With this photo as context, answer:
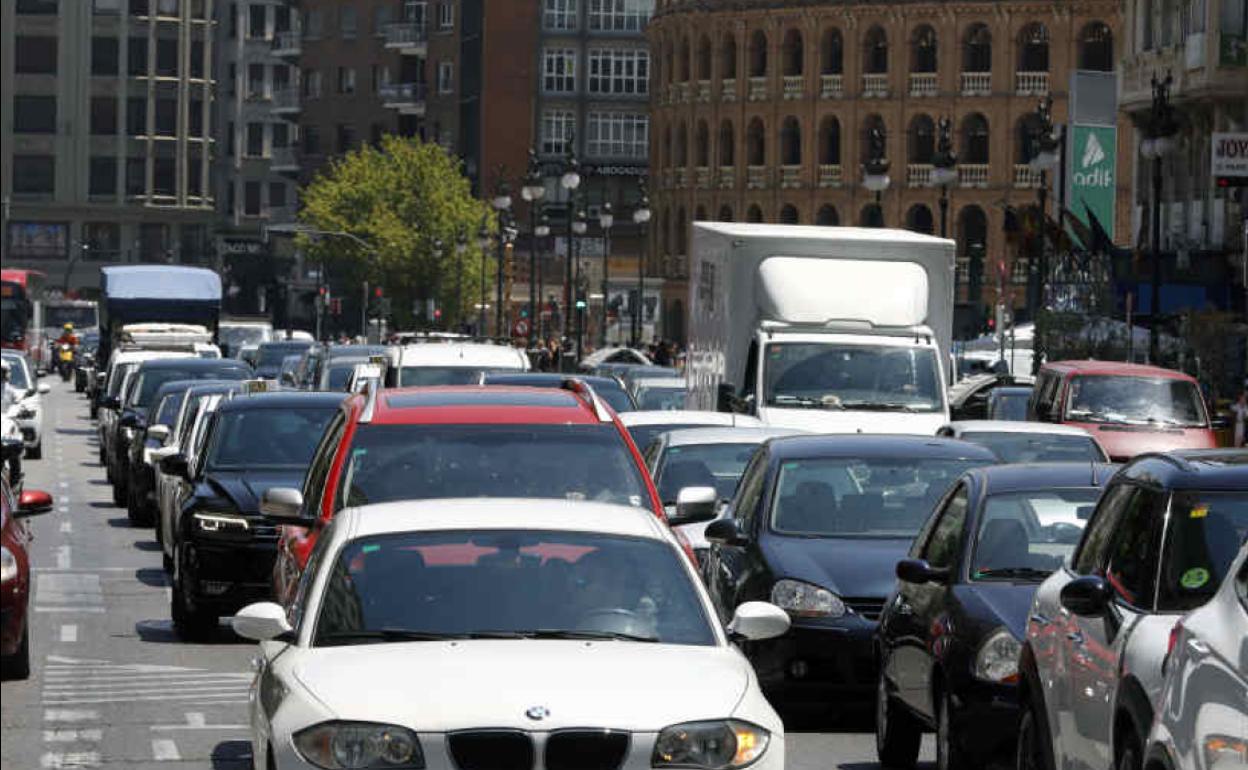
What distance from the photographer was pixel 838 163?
124 meters

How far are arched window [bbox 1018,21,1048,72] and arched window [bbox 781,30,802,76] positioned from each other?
1043 cm

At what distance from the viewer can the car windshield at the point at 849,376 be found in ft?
100

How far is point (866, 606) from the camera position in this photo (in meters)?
16.1

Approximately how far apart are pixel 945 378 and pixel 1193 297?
123 ft

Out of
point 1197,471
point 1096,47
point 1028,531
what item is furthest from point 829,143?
point 1197,471

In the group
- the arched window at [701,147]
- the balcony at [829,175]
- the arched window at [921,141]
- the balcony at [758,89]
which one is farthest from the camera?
the arched window at [701,147]

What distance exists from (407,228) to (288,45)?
43857 mm

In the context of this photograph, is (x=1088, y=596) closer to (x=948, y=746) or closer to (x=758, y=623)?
(x=758, y=623)

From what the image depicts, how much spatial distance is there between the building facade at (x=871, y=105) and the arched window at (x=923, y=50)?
0.06m

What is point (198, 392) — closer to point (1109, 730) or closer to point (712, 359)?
point (712, 359)

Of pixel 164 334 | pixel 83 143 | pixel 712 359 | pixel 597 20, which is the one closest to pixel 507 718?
pixel 712 359

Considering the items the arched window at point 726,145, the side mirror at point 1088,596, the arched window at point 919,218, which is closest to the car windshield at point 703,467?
the side mirror at point 1088,596

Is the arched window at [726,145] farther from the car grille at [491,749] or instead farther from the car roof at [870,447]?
the car grille at [491,749]

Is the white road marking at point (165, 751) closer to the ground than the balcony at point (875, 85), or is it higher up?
closer to the ground
